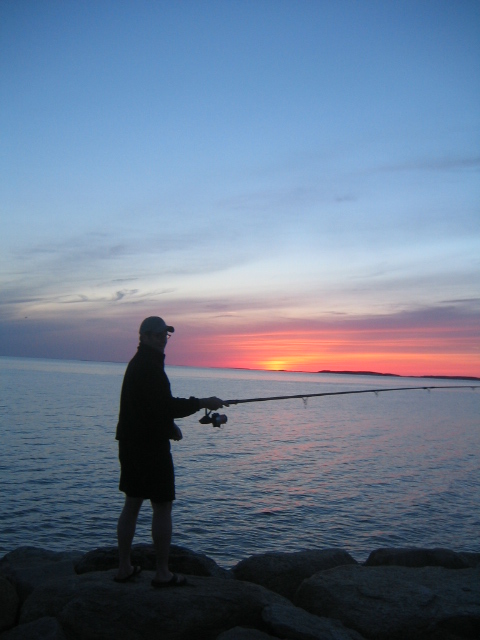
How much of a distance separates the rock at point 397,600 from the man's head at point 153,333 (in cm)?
296

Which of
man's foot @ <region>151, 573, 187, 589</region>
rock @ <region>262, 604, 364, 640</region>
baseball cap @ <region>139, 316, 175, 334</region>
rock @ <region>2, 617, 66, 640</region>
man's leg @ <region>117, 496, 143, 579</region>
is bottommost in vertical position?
rock @ <region>2, 617, 66, 640</region>

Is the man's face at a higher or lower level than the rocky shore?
higher

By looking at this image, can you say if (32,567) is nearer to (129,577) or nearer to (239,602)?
(129,577)

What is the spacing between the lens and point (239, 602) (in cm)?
466

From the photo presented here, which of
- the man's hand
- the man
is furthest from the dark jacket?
the man's hand

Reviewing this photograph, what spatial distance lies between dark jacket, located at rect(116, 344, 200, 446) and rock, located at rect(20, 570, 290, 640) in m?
1.22

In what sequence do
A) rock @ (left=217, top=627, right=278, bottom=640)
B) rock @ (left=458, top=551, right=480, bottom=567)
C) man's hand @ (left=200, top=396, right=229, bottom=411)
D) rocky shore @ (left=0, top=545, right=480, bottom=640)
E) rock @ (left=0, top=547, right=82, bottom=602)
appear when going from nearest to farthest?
rock @ (left=217, top=627, right=278, bottom=640)
rocky shore @ (left=0, top=545, right=480, bottom=640)
man's hand @ (left=200, top=396, right=229, bottom=411)
rock @ (left=0, top=547, right=82, bottom=602)
rock @ (left=458, top=551, right=480, bottom=567)

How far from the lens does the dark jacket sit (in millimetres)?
4414

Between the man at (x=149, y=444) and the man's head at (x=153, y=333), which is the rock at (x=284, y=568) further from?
the man's head at (x=153, y=333)

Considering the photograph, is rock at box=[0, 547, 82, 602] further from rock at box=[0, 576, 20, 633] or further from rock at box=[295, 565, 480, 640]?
rock at box=[295, 565, 480, 640]

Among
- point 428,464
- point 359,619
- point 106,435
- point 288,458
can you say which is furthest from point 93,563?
point 106,435

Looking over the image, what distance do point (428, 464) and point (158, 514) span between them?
16.2 metres

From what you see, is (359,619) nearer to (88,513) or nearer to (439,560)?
(439,560)

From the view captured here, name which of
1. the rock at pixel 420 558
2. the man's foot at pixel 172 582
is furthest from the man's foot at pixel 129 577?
the rock at pixel 420 558
